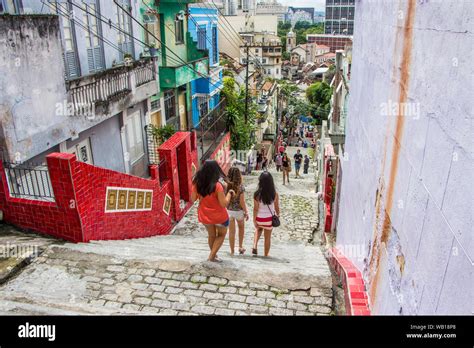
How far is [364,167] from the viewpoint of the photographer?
5848mm

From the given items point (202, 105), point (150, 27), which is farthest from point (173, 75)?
point (202, 105)

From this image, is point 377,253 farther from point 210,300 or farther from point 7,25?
point 7,25

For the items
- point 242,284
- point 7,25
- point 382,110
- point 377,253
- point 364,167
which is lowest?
point 242,284

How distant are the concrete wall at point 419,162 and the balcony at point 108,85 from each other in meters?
6.58

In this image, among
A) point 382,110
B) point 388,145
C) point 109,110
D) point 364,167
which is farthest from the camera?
point 109,110

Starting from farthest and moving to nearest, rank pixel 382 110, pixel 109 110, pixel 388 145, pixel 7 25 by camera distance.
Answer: pixel 109 110 → pixel 7 25 → pixel 382 110 → pixel 388 145

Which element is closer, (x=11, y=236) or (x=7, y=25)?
(x=11, y=236)

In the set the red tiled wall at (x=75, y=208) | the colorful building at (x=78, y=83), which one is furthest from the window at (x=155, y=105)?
the red tiled wall at (x=75, y=208)

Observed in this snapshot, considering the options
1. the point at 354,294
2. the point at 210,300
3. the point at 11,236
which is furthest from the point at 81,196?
the point at 354,294

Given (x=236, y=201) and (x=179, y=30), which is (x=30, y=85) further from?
(x=179, y=30)

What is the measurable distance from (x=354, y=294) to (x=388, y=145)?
1883 millimetres

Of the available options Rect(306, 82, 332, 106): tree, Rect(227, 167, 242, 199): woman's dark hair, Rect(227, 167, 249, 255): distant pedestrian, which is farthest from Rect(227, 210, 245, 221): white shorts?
Rect(306, 82, 332, 106): tree

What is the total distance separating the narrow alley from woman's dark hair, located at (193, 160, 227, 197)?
3.54 feet

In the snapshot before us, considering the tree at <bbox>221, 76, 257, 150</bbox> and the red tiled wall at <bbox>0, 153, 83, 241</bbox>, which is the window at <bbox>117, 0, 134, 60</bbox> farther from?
the tree at <bbox>221, 76, 257, 150</bbox>
